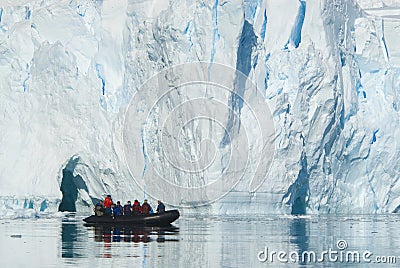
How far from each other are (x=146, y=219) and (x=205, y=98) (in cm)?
507

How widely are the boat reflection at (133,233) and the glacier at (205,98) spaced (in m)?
3.63

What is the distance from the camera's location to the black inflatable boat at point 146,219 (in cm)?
2216

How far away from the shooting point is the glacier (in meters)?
26.3

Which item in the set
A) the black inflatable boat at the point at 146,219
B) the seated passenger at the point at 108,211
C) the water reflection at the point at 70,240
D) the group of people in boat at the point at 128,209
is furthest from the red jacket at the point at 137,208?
the water reflection at the point at 70,240

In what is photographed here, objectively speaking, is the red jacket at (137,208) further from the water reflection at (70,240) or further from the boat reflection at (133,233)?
the water reflection at (70,240)

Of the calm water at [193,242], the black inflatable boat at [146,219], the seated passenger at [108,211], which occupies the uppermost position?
the seated passenger at [108,211]

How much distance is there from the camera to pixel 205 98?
85.0 feet

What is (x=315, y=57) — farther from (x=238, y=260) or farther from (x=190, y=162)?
(x=238, y=260)

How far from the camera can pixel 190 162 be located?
2555cm

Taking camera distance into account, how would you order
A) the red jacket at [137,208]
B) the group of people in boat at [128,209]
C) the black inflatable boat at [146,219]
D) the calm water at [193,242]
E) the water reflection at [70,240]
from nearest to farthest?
the calm water at [193,242]
the water reflection at [70,240]
the black inflatable boat at [146,219]
the group of people in boat at [128,209]
the red jacket at [137,208]

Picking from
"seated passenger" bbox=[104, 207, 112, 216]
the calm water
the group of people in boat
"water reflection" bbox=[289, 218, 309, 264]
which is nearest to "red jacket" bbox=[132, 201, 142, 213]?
the group of people in boat

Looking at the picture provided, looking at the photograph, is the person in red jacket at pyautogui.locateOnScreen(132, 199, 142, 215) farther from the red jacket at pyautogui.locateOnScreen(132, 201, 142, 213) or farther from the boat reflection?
the boat reflection

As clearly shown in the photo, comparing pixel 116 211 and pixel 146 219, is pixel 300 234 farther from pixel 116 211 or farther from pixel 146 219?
pixel 116 211

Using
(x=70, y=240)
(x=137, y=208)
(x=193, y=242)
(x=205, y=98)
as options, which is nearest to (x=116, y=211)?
(x=137, y=208)
